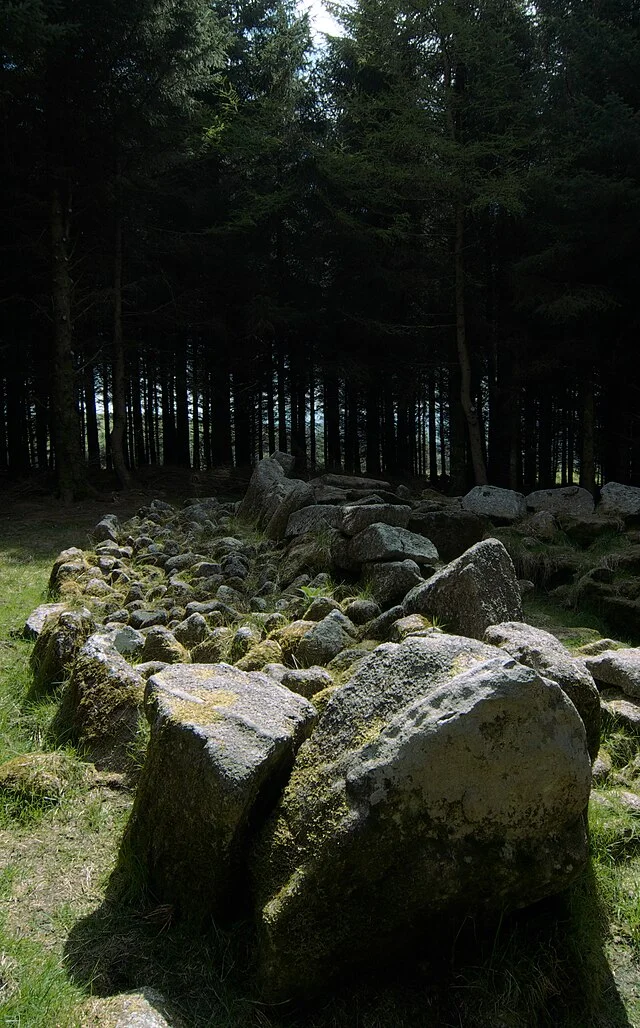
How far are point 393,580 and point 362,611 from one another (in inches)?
20.3

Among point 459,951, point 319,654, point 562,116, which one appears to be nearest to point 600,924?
point 459,951

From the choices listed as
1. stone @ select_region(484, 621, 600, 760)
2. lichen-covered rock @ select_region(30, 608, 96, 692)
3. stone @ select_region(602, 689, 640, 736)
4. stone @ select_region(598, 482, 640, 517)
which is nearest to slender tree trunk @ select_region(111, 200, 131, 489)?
stone @ select_region(598, 482, 640, 517)

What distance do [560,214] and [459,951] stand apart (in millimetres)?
13852

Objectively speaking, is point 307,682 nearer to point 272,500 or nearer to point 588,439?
point 272,500

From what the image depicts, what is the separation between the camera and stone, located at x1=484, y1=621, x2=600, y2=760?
245cm

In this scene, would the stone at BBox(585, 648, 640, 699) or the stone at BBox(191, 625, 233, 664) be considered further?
the stone at BBox(191, 625, 233, 664)

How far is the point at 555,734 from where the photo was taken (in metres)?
1.95

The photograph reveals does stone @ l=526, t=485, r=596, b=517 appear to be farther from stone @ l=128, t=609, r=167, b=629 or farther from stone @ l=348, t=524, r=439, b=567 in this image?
stone @ l=128, t=609, r=167, b=629

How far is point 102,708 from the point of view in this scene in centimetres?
320

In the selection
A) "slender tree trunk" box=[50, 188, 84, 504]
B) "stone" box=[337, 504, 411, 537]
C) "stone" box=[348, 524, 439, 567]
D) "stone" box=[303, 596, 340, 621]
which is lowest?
"stone" box=[303, 596, 340, 621]

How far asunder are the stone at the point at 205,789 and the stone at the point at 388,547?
2.68 meters

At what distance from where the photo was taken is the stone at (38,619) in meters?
4.71

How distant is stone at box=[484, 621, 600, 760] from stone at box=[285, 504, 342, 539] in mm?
3470

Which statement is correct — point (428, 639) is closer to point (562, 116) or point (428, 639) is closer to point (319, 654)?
point (319, 654)
